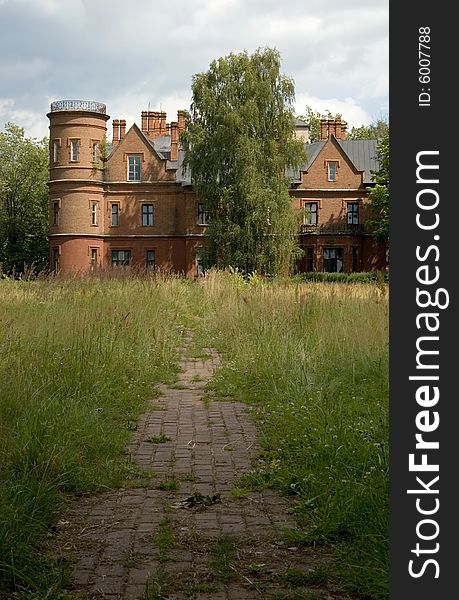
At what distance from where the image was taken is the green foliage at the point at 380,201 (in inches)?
1922

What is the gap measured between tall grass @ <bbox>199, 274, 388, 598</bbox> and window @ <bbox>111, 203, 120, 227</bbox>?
1551 inches

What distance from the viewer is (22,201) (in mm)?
65875

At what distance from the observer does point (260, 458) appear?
262 inches

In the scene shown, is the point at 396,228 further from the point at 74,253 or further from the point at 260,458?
the point at 74,253

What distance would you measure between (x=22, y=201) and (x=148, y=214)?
15178mm

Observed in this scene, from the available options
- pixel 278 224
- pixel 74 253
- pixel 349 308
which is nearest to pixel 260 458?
pixel 349 308

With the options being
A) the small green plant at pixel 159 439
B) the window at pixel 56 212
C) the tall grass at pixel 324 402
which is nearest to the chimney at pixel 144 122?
the window at pixel 56 212

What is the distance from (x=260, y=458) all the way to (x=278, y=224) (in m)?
36.8

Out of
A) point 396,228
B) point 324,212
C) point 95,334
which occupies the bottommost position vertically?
point 95,334

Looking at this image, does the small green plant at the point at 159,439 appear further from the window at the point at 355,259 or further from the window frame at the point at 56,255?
the window frame at the point at 56,255

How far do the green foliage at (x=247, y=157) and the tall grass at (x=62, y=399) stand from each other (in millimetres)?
28069

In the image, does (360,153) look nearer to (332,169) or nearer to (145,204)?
(332,169)

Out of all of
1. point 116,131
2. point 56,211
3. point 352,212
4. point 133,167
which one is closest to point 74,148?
point 133,167

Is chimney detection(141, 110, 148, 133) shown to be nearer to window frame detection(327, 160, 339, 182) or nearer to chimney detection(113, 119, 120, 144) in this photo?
chimney detection(113, 119, 120, 144)
